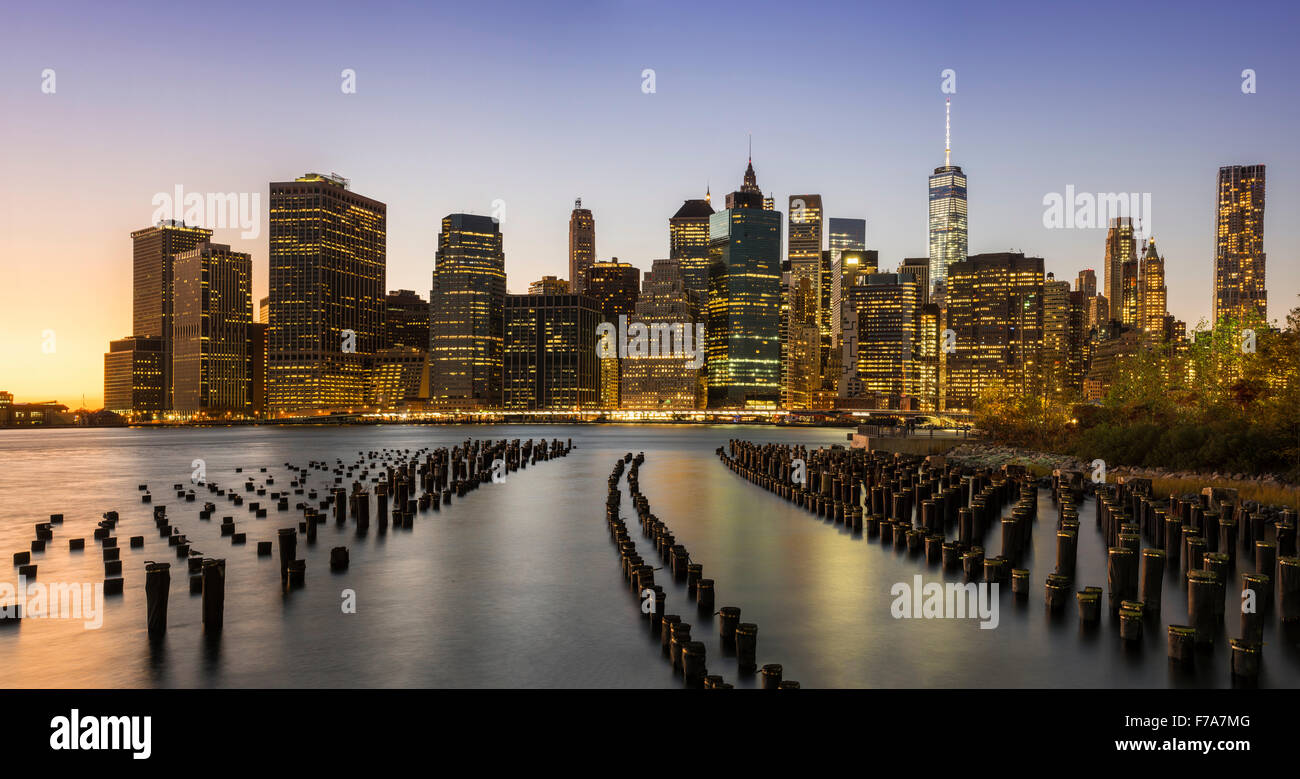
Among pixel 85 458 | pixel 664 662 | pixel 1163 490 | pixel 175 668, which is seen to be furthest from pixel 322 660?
pixel 85 458

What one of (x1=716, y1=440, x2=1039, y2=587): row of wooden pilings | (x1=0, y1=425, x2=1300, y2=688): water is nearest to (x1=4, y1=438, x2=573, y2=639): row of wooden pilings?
(x1=0, y1=425, x2=1300, y2=688): water

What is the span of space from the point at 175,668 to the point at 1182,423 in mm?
57540

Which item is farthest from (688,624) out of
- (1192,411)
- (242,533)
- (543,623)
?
(1192,411)

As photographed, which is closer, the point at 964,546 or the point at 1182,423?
the point at 964,546

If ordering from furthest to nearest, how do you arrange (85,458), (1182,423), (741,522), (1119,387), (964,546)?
(85,458), (1119,387), (1182,423), (741,522), (964,546)

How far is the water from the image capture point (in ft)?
50.8

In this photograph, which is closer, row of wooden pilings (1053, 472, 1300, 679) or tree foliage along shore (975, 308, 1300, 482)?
row of wooden pilings (1053, 472, 1300, 679)

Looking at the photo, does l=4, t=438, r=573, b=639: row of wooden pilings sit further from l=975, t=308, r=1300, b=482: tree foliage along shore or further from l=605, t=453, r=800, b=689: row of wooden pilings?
l=975, t=308, r=1300, b=482: tree foliage along shore

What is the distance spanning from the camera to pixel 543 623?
64.0 feet

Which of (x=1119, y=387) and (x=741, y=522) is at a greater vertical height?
(x=1119, y=387)

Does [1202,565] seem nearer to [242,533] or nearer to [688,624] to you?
[688,624]

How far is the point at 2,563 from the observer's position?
26.9 metres
